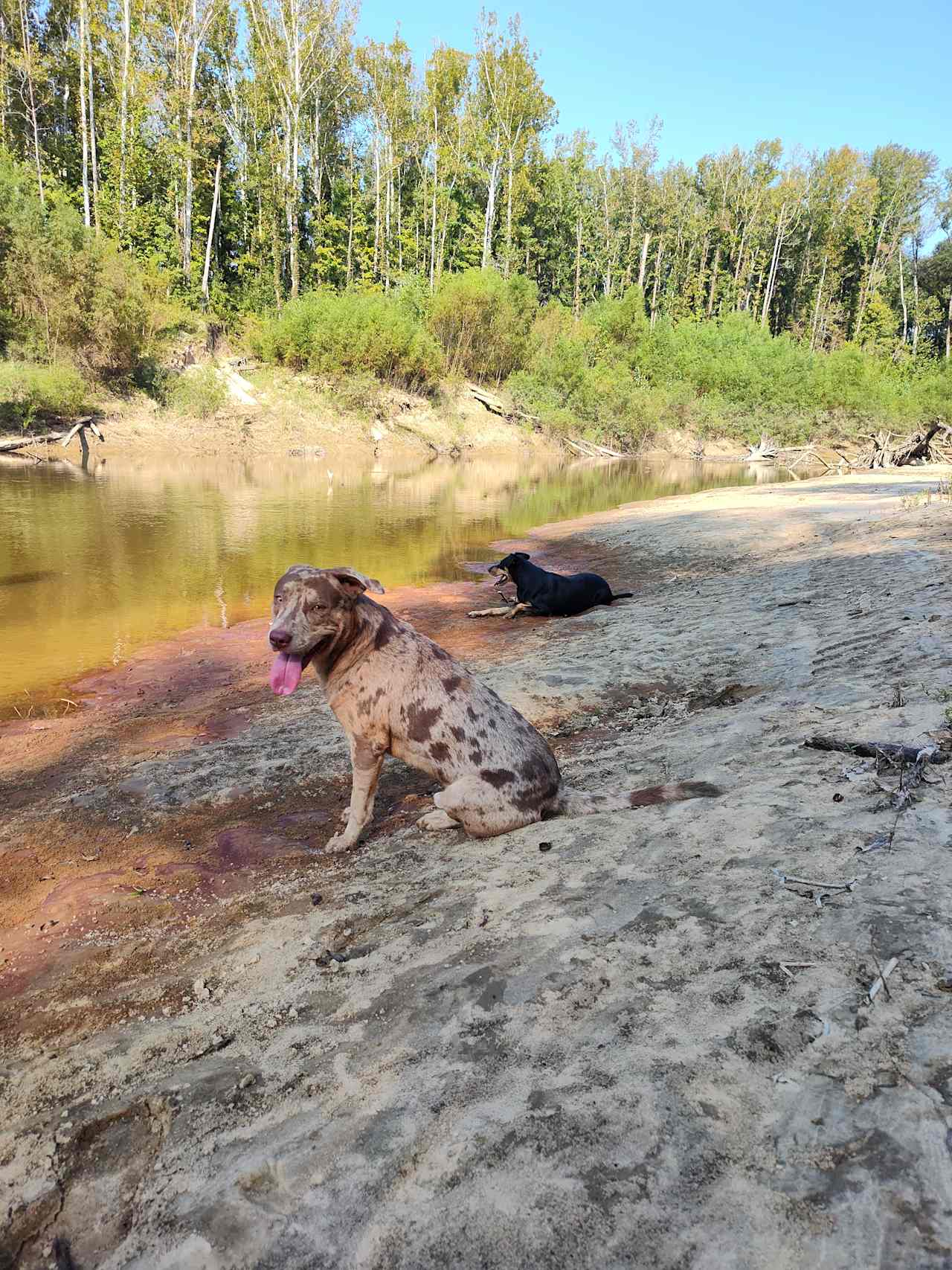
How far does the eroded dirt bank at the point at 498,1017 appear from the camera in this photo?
6.05 ft

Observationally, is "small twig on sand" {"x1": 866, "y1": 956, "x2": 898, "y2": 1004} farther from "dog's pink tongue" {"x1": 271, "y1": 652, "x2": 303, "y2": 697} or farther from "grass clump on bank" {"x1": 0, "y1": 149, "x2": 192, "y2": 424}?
"grass clump on bank" {"x1": 0, "y1": 149, "x2": 192, "y2": 424}

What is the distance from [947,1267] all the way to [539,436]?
55509 millimetres

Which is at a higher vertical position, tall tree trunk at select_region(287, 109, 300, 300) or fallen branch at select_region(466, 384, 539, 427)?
tall tree trunk at select_region(287, 109, 300, 300)

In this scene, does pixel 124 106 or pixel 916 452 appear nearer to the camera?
pixel 916 452

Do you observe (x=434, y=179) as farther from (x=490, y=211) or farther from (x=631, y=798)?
(x=631, y=798)

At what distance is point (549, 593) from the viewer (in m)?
12.9

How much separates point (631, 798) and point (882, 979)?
2.53 meters

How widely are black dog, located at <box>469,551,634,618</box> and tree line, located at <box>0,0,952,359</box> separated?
156 feet

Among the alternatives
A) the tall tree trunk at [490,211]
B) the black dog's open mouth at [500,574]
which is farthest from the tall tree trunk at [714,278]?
the black dog's open mouth at [500,574]

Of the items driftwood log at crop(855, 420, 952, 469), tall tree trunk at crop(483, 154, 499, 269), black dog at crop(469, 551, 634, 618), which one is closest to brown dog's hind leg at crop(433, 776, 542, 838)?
black dog at crop(469, 551, 634, 618)

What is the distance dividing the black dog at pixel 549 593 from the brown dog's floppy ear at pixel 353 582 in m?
8.16

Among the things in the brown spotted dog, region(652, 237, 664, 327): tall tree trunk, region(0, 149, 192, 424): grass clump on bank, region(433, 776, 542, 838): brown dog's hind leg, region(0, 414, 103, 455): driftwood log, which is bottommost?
region(433, 776, 542, 838): brown dog's hind leg

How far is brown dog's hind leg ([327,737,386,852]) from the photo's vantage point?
204 inches

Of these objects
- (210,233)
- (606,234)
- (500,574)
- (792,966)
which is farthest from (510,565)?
(606,234)
